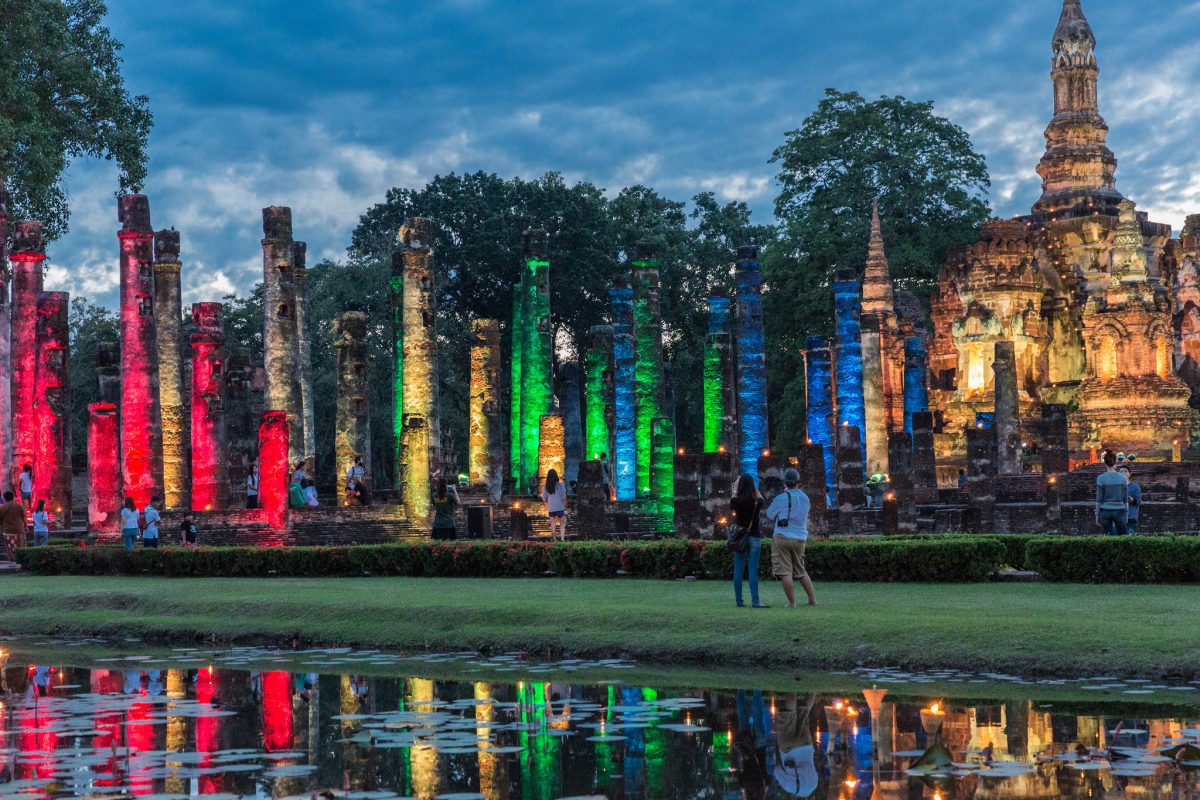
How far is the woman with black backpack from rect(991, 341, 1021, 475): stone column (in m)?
25.6

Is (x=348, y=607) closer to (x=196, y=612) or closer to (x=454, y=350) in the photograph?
(x=196, y=612)

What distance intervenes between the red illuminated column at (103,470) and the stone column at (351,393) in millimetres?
4673

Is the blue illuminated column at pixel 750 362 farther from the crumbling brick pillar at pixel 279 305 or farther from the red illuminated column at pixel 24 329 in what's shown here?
the red illuminated column at pixel 24 329

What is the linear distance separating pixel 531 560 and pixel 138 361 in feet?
47.9

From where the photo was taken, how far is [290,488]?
3275cm

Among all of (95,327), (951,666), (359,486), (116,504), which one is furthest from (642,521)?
(95,327)

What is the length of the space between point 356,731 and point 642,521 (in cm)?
2400

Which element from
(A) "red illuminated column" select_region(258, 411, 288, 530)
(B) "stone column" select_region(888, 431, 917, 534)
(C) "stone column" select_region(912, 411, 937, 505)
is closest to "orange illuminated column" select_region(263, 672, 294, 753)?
(A) "red illuminated column" select_region(258, 411, 288, 530)

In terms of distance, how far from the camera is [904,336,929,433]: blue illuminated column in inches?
1849

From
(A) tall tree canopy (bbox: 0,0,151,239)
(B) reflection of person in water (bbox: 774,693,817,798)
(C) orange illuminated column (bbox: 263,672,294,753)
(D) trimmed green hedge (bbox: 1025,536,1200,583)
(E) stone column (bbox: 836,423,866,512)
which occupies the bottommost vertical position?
(B) reflection of person in water (bbox: 774,693,817,798)

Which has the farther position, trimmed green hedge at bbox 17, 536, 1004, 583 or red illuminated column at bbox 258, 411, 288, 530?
red illuminated column at bbox 258, 411, 288, 530

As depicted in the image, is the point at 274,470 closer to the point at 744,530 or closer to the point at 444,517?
the point at 444,517

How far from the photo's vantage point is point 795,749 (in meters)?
9.20

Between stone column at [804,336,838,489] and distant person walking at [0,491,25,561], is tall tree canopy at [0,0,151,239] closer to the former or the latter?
distant person walking at [0,491,25,561]
